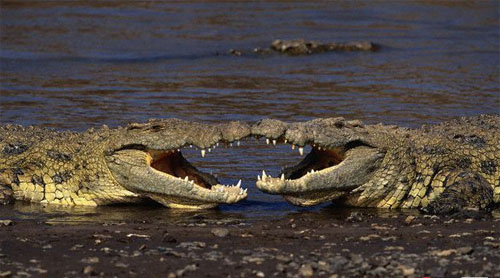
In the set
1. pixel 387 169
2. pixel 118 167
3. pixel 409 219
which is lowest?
pixel 409 219

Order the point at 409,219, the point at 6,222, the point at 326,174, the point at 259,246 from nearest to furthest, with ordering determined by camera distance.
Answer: the point at 259,246, the point at 6,222, the point at 409,219, the point at 326,174

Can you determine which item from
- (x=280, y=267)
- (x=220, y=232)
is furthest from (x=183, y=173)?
(x=280, y=267)

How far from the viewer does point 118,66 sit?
18109mm

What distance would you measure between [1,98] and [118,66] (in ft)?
11.7

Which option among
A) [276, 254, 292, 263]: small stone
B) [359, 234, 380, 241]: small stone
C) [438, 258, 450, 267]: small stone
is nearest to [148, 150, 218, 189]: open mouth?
[359, 234, 380, 241]: small stone

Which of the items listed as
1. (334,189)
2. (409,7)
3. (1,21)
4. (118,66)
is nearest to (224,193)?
(334,189)

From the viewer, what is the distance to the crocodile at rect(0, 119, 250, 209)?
28.0ft

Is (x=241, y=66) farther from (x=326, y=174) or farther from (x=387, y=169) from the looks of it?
(x=326, y=174)

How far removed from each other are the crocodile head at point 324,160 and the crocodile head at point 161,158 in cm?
31

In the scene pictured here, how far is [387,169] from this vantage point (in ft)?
29.1

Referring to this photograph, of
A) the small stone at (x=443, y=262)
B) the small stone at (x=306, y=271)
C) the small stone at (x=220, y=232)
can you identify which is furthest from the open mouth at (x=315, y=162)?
the small stone at (x=306, y=271)

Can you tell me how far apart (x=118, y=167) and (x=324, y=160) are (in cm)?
172

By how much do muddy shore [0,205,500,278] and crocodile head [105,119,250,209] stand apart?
195 mm

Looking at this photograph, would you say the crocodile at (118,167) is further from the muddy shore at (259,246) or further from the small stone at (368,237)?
the small stone at (368,237)
